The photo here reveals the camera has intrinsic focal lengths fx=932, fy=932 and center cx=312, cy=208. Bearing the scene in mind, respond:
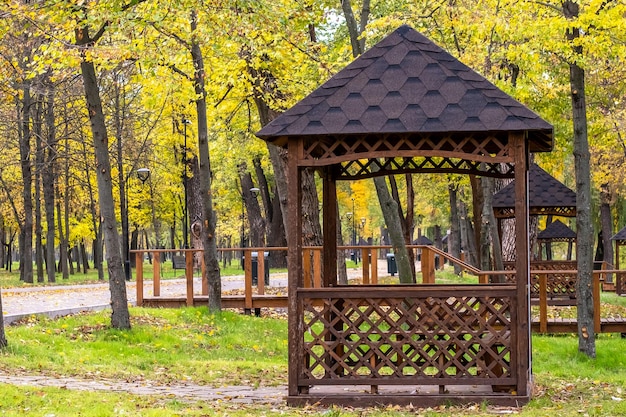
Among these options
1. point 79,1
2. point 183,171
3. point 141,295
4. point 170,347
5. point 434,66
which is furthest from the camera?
point 183,171

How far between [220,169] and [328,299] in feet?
123

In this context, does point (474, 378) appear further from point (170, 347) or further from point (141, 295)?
point (141, 295)

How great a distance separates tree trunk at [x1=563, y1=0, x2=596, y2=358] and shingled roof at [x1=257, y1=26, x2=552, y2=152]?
3.37m

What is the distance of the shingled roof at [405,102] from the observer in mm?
10258

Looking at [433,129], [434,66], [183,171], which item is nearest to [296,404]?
[433,129]

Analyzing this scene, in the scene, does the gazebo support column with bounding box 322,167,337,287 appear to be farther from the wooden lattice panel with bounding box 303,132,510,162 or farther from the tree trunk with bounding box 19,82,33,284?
the tree trunk with bounding box 19,82,33,284

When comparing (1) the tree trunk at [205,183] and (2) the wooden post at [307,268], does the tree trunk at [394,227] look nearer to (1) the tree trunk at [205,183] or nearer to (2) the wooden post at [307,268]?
(2) the wooden post at [307,268]

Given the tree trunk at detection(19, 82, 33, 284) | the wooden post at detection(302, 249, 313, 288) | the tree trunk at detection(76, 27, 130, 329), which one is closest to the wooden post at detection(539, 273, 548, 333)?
the wooden post at detection(302, 249, 313, 288)

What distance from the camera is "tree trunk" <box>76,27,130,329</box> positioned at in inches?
595

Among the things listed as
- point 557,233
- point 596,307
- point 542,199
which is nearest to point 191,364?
point 596,307

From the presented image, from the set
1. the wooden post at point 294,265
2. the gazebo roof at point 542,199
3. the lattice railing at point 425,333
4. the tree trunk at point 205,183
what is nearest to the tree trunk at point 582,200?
the lattice railing at point 425,333

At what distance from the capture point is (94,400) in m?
9.27

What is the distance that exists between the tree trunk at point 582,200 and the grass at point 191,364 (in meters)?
0.53

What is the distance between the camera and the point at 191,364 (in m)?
13.5
